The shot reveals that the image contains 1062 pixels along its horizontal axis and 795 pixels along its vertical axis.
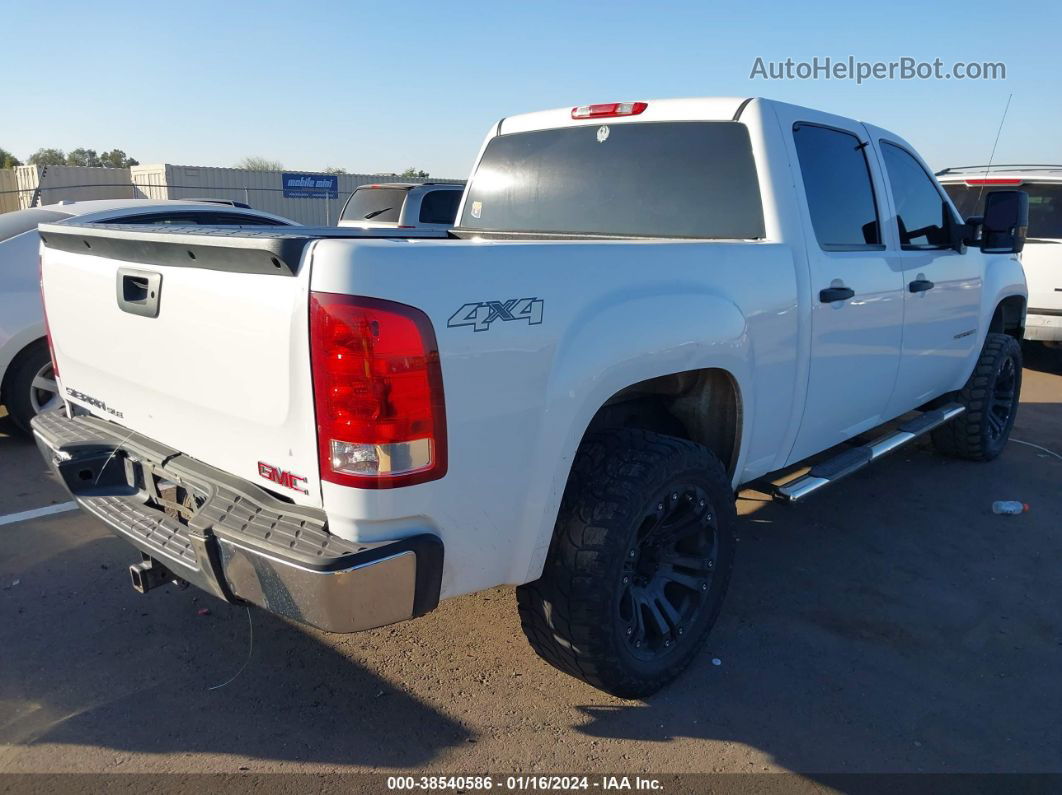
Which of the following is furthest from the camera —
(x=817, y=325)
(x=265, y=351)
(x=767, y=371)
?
(x=817, y=325)

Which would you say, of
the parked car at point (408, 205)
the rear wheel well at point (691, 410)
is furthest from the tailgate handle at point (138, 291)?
the parked car at point (408, 205)

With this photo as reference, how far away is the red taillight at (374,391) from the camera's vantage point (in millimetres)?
2012

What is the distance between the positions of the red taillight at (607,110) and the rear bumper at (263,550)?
2.53m

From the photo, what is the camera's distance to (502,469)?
2.31 metres

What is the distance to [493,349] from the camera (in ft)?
7.24

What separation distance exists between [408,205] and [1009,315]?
704 centimetres

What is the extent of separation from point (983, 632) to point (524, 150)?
3.15 meters

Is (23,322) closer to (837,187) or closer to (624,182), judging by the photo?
(624,182)

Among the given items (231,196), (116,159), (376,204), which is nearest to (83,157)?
(116,159)

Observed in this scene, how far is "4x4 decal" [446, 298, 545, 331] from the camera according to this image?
84.3 inches

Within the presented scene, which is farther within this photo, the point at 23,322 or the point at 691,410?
the point at 23,322

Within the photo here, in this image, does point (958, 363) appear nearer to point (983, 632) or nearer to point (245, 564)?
point (983, 632)

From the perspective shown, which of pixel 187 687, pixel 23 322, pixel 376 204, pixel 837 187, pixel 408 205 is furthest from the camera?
pixel 376 204

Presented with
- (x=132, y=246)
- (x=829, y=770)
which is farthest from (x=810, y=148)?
(x=132, y=246)
